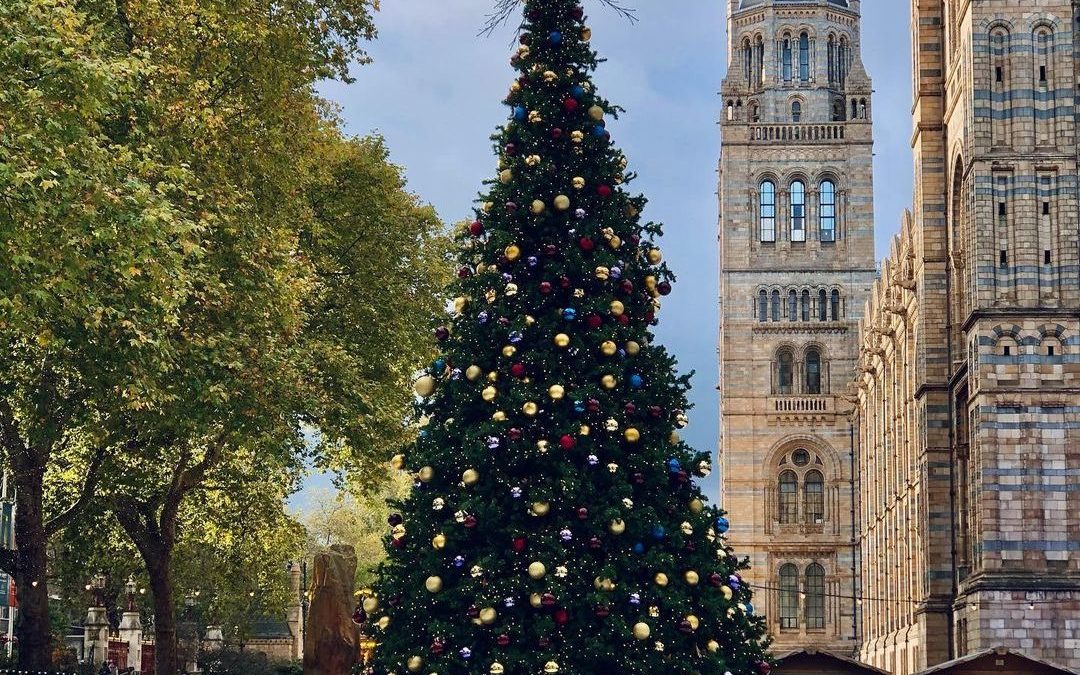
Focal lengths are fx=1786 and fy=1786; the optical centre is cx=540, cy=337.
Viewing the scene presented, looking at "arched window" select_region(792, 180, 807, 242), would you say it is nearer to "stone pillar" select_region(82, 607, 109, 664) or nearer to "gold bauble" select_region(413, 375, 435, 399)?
"stone pillar" select_region(82, 607, 109, 664)

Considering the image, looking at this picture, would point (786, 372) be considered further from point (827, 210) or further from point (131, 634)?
point (131, 634)

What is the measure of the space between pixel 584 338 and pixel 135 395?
32.3ft

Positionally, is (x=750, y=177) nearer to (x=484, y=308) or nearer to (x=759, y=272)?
(x=759, y=272)

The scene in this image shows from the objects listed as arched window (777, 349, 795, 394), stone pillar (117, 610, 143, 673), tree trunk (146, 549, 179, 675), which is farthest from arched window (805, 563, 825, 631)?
tree trunk (146, 549, 179, 675)

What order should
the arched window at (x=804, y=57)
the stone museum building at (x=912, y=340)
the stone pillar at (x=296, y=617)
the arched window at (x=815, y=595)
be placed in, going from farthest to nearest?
1. the arched window at (x=804, y=57)
2. the arched window at (x=815, y=595)
3. the stone pillar at (x=296, y=617)
4. the stone museum building at (x=912, y=340)

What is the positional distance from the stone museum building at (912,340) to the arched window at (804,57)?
132 mm

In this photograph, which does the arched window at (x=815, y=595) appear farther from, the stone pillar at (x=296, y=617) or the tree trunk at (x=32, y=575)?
the tree trunk at (x=32, y=575)

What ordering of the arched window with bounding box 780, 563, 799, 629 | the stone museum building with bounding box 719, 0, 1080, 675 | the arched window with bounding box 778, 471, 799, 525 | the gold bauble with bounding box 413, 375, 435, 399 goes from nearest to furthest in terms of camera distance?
the gold bauble with bounding box 413, 375, 435, 399, the stone museum building with bounding box 719, 0, 1080, 675, the arched window with bounding box 780, 563, 799, 629, the arched window with bounding box 778, 471, 799, 525

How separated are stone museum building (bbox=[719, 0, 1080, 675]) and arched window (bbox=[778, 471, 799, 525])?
0.09 metres

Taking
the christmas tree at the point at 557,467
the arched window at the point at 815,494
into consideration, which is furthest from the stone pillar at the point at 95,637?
the arched window at the point at 815,494

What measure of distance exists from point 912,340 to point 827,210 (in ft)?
117

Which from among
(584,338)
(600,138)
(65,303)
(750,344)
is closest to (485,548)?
(584,338)

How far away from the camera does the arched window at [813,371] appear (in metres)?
90.2

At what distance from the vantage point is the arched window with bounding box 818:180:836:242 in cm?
9131
